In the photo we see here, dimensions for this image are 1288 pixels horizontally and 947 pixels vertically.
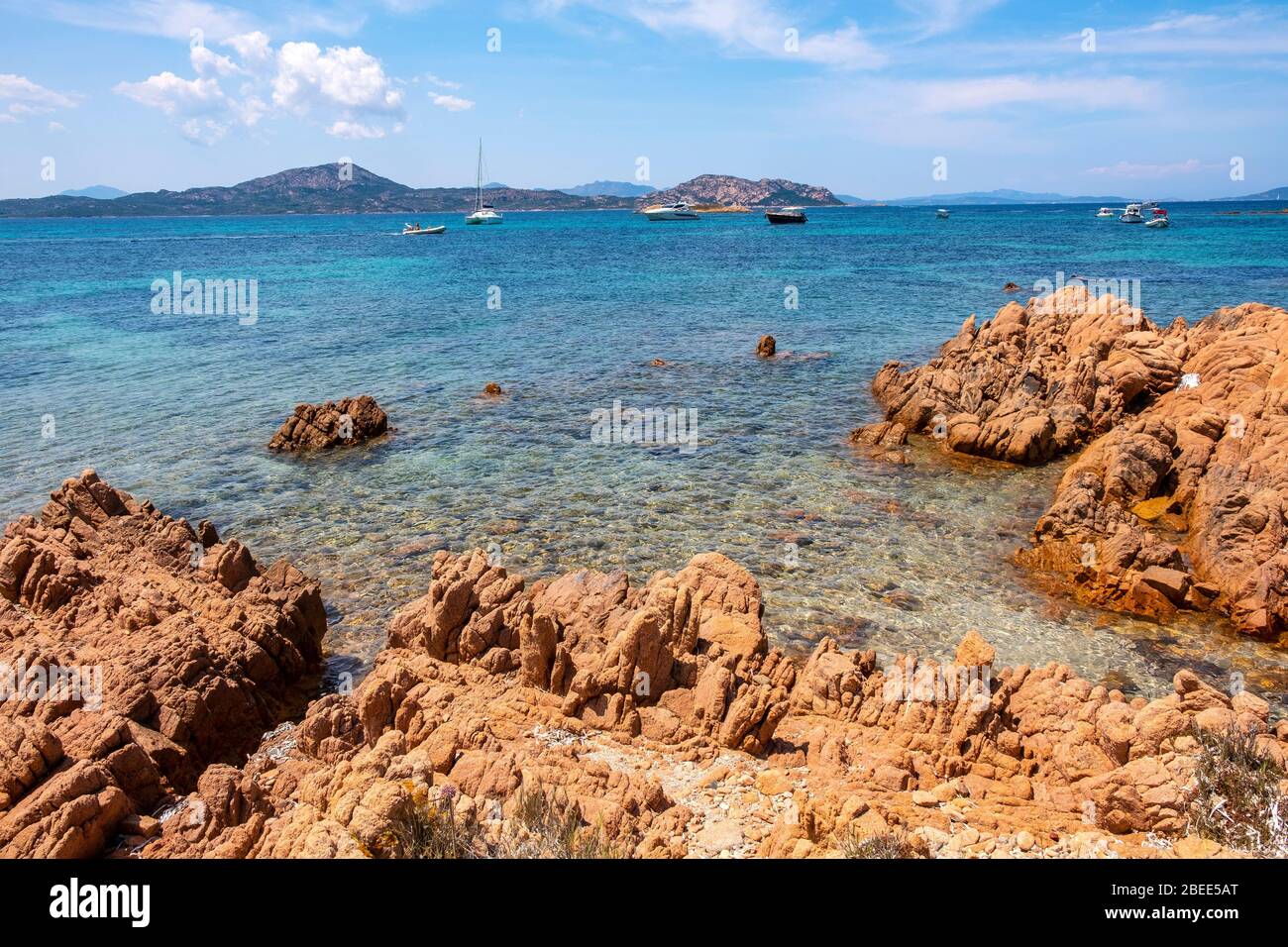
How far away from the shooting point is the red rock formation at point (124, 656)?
8.47 m

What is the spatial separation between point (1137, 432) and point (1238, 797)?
1497 cm

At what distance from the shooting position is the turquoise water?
1549cm

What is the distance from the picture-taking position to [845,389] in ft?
104

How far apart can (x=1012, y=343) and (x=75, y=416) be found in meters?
35.4

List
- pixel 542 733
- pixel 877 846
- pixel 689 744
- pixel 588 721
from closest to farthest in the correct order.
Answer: pixel 877 846 < pixel 689 744 < pixel 542 733 < pixel 588 721

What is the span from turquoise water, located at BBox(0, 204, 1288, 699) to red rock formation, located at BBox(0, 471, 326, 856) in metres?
1.94

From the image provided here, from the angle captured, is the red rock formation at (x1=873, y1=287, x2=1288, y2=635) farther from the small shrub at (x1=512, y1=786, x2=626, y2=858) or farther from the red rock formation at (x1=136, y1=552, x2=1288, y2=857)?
the small shrub at (x1=512, y1=786, x2=626, y2=858)

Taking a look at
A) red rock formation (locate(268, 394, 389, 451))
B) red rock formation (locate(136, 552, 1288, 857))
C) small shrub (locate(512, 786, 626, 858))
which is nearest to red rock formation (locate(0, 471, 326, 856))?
red rock formation (locate(136, 552, 1288, 857))

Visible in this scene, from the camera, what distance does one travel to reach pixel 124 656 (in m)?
11.3

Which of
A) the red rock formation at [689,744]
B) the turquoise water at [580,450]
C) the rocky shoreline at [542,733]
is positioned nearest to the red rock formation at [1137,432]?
the turquoise water at [580,450]

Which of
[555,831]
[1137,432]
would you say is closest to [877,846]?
[555,831]

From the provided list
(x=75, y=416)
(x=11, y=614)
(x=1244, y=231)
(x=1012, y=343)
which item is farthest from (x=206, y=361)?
(x=1244, y=231)

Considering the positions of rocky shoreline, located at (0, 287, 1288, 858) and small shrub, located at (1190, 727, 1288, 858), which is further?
rocky shoreline, located at (0, 287, 1288, 858)

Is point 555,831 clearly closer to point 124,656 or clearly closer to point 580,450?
point 124,656
